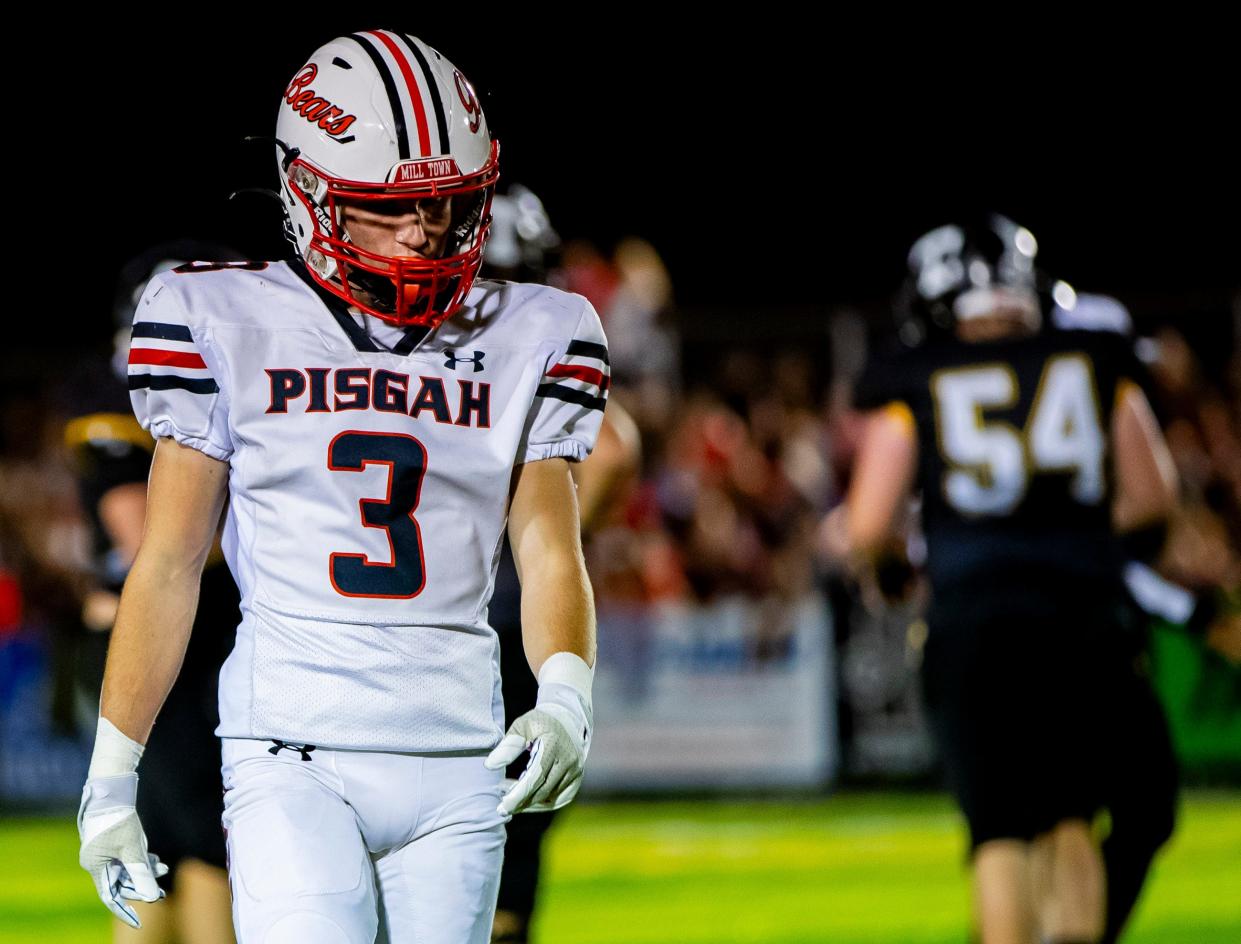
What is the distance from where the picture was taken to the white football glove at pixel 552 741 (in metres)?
2.55

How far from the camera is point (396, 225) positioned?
273 centimetres

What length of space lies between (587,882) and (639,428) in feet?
14.5

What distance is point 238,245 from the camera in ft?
54.8

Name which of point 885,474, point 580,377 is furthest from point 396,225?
point 885,474

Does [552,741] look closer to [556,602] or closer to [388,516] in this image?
[556,602]

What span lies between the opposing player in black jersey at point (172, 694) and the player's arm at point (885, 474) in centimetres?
137

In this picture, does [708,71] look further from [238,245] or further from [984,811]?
[984,811]

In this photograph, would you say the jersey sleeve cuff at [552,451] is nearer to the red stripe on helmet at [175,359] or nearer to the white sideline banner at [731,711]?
the red stripe on helmet at [175,359]

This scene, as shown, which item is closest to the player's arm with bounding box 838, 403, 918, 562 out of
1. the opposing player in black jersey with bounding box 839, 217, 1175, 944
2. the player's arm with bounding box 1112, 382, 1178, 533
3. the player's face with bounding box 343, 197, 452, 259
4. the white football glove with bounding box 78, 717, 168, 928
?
the opposing player in black jersey with bounding box 839, 217, 1175, 944

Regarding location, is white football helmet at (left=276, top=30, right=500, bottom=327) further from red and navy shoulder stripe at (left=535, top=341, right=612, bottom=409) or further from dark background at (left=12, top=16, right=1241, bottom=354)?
dark background at (left=12, top=16, right=1241, bottom=354)

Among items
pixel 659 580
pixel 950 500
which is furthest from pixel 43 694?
pixel 950 500

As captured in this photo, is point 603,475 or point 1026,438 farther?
point 603,475

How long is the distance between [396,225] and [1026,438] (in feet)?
5.68

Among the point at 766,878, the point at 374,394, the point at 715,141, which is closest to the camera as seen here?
the point at 374,394
